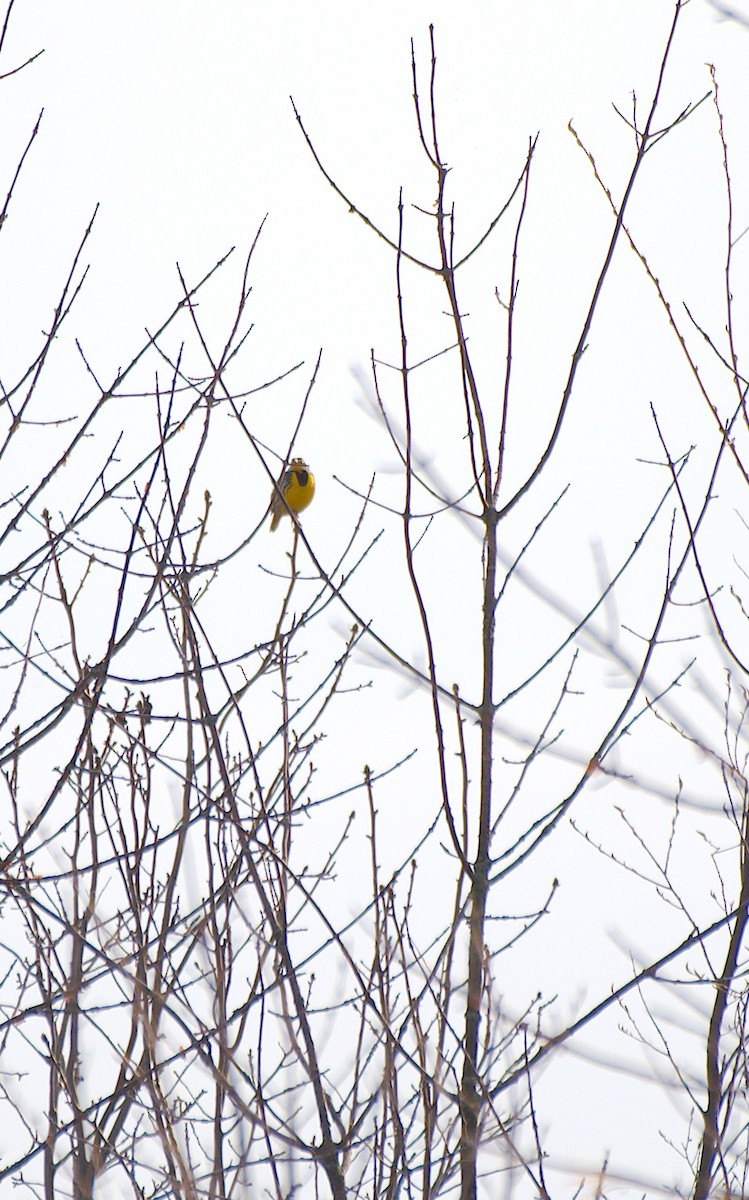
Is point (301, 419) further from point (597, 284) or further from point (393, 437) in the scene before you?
point (597, 284)

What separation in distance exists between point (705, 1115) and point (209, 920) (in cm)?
126

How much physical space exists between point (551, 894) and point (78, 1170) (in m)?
1.12

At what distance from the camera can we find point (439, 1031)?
239 cm

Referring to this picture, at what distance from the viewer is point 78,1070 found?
9.18 ft

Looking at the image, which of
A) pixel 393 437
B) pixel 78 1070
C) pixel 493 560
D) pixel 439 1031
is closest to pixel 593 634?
pixel 493 560

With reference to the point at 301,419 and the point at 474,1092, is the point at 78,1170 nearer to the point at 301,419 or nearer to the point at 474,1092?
the point at 474,1092

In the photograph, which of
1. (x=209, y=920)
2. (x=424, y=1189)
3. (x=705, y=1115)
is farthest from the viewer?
(x=705, y=1115)

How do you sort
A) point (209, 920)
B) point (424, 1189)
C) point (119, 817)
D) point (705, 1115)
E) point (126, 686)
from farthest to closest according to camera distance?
point (126, 686) → point (705, 1115) → point (119, 817) → point (209, 920) → point (424, 1189)

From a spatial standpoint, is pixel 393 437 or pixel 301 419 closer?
pixel 393 437

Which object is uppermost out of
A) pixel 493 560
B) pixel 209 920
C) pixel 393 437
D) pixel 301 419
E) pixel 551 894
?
pixel 301 419

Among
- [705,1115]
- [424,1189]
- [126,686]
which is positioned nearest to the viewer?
[424,1189]

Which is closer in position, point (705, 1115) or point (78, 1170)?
point (78, 1170)

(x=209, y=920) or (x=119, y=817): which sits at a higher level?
(x=119, y=817)

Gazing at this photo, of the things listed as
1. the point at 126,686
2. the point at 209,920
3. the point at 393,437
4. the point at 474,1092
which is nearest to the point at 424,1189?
the point at 474,1092
